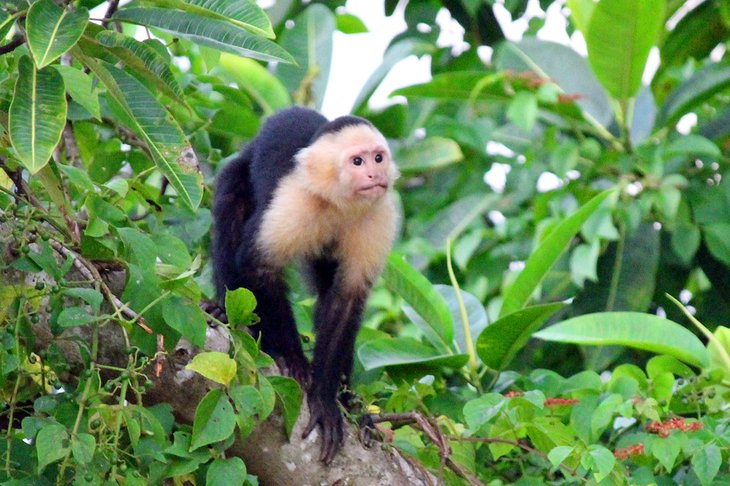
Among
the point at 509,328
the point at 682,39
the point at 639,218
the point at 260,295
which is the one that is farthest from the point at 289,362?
the point at 682,39

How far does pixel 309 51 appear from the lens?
486cm

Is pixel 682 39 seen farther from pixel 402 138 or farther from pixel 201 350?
pixel 201 350

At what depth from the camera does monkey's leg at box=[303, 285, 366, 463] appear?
8.68 feet

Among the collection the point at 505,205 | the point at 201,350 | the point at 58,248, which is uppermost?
the point at 58,248

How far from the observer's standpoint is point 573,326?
2.84m

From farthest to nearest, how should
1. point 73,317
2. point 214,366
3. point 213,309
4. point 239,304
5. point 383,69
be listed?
point 383,69 → point 213,309 → point 239,304 → point 214,366 → point 73,317

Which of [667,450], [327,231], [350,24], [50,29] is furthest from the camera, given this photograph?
[350,24]

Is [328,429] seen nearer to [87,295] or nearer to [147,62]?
[87,295]

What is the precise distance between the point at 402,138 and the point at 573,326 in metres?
2.17

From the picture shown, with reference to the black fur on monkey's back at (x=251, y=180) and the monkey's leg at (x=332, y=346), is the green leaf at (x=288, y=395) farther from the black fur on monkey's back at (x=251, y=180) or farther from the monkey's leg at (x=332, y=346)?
the black fur on monkey's back at (x=251, y=180)

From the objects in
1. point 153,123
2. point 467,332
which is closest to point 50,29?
point 153,123

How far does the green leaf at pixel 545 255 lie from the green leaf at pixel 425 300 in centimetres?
19

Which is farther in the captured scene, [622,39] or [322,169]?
[622,39]

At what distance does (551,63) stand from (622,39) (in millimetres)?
620
